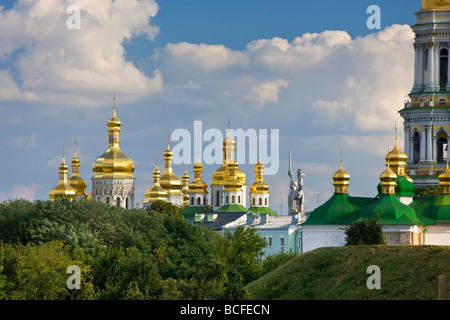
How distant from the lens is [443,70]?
3332 inches

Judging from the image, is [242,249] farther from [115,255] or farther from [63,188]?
[63,188]

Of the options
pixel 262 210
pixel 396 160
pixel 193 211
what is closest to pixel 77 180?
pixel 193 211

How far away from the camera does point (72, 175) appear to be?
122 m

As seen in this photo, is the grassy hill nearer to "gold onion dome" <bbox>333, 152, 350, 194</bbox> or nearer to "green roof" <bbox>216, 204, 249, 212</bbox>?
"gold onion dome" <bbox>333, 152, 350, 194</bbox>

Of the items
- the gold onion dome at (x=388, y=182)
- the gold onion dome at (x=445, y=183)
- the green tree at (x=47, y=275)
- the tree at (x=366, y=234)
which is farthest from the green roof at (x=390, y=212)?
the green tree at (x=47, y=275)

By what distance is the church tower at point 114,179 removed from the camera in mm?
112562

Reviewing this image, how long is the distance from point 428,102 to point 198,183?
3708cm

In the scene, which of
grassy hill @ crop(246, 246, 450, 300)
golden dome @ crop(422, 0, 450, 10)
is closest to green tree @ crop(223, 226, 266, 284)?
grassy hill @ crop(246, 246, 450, 300)

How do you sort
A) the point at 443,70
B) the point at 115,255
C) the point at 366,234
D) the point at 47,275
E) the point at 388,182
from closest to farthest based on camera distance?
the point at 47,275 < the point at 366,234 < the point at 115,255 < the point at 388,182 < the point at 443,70

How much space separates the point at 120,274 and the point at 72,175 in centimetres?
6855

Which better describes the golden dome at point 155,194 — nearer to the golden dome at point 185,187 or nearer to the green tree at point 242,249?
the golden dome at point 185,187

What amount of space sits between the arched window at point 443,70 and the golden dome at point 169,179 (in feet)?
143
